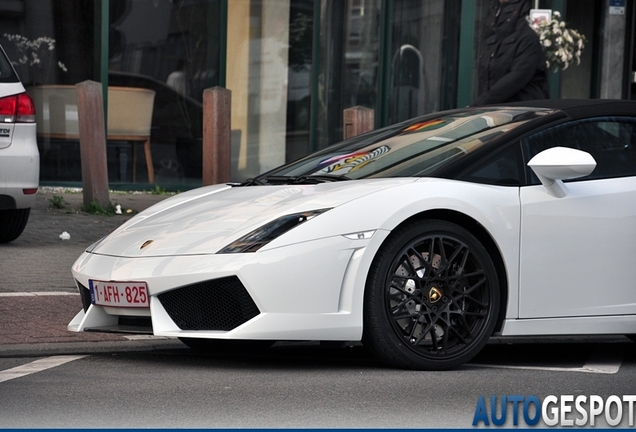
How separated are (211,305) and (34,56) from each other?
31.3 ft

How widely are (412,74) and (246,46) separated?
265cm

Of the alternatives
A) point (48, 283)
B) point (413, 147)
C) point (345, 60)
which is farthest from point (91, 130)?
point (413, 147)

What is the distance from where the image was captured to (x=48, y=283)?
307 inches

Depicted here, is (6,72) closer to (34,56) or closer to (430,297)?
(430,297)

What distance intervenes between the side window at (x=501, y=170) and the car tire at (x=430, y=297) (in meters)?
0.28

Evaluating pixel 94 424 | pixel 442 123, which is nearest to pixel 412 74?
pixel 442 123

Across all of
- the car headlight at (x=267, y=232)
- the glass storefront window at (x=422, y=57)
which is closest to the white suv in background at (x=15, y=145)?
the car headlight at (x=267, y=232)

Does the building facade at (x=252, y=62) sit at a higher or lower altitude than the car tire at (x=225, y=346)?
higher

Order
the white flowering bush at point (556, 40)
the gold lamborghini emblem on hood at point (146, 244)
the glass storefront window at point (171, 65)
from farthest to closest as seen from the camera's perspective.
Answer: the white flowering bush at point (556, 40)
the glass storefront window at point (171, 65)
the gold lamborghini emblem on hood at point (146, 244)

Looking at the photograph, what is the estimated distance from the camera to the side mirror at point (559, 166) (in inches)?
213

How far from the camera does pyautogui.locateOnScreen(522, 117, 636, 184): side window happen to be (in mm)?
5714

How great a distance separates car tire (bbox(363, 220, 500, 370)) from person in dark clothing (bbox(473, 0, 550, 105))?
3.57 metres

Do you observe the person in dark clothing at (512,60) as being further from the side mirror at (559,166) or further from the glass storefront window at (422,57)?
the glass storefront window at (422,57)

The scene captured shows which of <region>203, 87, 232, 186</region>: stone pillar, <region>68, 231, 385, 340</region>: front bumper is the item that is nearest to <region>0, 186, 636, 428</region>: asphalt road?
<region>68, 231, 385, 340</region>: front bumper
